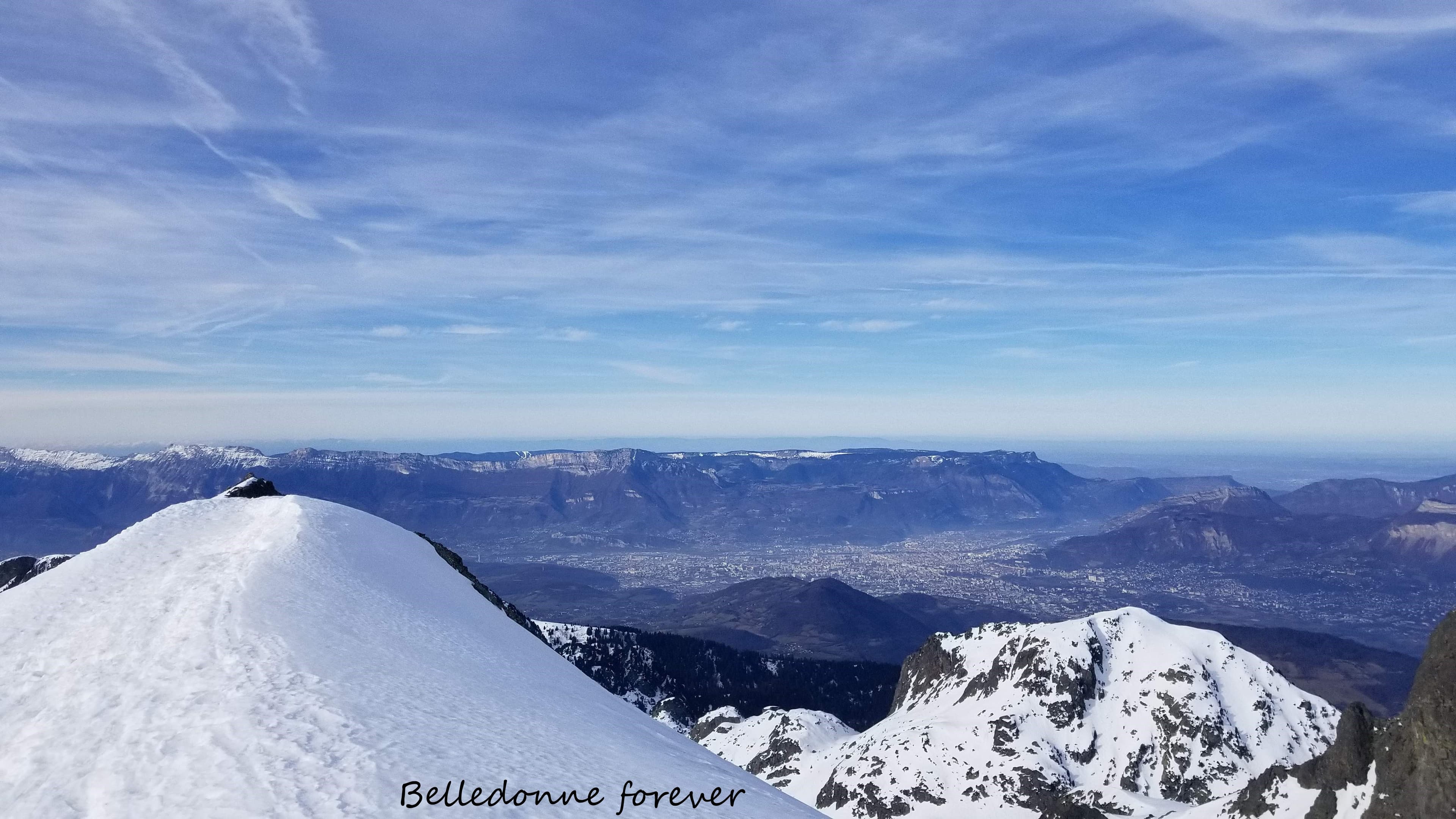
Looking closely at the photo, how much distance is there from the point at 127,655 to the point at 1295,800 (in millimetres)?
80803

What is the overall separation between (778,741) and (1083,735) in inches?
2068

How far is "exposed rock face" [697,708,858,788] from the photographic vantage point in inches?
5207

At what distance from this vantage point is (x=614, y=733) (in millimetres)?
22469

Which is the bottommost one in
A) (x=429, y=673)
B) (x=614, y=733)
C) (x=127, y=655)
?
(x=614, y=733)

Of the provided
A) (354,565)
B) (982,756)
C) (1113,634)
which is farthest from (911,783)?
(354,565)

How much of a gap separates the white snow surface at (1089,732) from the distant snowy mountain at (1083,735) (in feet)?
0.66

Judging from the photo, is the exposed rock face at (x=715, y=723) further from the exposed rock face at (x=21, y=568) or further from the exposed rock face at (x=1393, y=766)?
the exposed rock face at (x=21, y=568)

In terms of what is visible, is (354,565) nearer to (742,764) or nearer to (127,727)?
(127,727)

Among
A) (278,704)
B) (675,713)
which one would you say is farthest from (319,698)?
(675,713)

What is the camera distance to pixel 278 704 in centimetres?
1673

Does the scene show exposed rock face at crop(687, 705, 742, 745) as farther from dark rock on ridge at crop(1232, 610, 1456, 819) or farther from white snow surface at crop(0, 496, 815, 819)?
white snow surface at crop(0, 496, 815, 819)

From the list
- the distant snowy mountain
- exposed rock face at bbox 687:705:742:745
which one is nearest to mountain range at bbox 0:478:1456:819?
the distant snowy mountain

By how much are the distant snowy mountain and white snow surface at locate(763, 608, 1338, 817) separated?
0.20 m

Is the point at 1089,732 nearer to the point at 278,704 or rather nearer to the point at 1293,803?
the point at 1293,803
